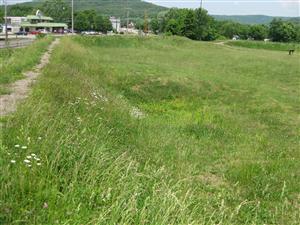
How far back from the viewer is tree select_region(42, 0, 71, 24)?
13925 centimetres

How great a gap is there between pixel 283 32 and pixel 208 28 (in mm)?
26914

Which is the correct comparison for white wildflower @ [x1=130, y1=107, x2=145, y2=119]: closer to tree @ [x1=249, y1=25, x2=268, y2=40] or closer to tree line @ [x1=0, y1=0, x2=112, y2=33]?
tree line @ [x1=0, y1=0, x2=112, y2=33]

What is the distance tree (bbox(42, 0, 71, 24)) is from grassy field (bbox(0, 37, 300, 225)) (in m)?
129

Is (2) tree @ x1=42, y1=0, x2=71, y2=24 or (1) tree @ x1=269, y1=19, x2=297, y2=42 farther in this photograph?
(2) tree @ x1=42, y1=0, x2=71, y2=24

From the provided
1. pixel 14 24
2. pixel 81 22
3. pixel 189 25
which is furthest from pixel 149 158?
pixel 14 24

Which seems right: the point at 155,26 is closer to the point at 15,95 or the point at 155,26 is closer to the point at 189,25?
the point at 189,25

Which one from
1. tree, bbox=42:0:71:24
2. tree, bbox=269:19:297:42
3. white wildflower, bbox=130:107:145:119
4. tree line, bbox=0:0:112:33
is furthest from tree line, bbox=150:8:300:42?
white wildflower, bbox=130:107:145:119

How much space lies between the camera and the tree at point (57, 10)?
457 ft

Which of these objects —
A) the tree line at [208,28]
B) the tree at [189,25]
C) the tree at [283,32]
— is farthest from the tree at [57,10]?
the tree at [283,32]

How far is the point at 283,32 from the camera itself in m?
112

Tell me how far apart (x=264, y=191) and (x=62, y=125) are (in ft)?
12.4

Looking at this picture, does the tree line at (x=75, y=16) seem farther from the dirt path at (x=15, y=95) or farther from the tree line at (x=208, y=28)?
the dirt path at (x=15, y=95)

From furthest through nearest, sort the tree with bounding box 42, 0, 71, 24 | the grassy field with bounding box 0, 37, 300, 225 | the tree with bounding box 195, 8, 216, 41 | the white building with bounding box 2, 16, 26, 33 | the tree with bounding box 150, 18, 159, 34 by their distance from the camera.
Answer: the tree with bounding box 42, 0, 71, 24 < the tree with bounding box 150, 18, 159, 34 < the white building with bounding box 2, 16, 26, 33 < the tree with bounding box 195, 8, 216, 41 < the grassy field with bounding box 0, 37, 300, 225

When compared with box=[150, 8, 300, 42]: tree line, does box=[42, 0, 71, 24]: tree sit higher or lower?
higher
